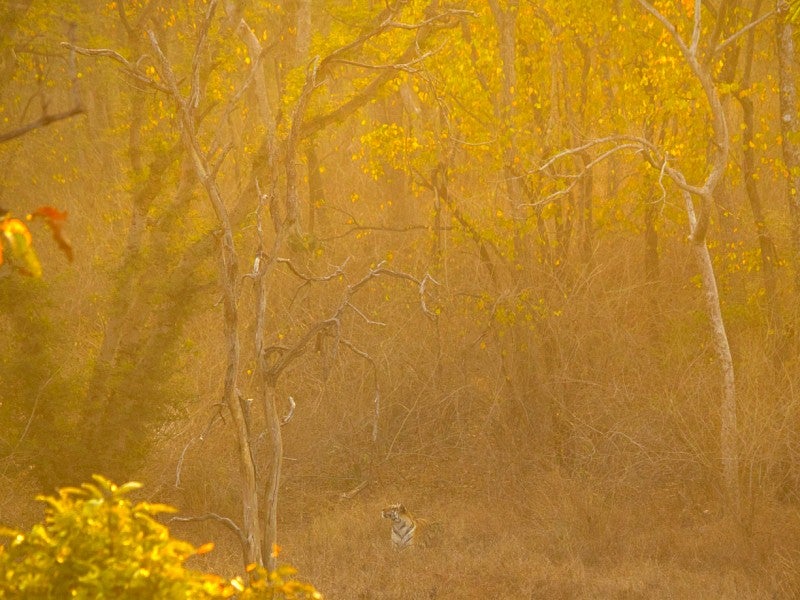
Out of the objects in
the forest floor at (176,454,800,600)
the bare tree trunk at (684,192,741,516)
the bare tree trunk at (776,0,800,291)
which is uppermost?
the bare tree trunk at (776,0,800,291)

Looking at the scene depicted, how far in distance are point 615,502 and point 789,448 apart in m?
1.70

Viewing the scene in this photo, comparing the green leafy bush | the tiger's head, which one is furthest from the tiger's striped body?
the green leafy bush

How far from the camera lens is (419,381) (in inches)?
474

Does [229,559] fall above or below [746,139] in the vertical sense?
below

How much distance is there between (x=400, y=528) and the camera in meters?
9.00

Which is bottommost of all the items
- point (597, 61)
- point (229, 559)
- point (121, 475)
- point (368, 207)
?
point (229, 559)

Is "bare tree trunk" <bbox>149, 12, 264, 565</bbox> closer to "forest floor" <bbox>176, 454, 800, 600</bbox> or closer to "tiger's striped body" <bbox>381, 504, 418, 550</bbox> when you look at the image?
"forest floor" <bbox>176, 454, 800, 600</bbox>

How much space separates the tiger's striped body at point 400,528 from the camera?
894cm

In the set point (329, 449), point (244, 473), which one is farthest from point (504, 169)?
point (244, 473)

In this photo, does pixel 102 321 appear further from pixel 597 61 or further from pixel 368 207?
pixel 597 61

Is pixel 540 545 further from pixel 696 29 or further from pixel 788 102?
pixel 788 102

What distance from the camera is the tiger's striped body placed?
894 centimetres

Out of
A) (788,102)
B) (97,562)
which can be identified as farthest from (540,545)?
(97,562)

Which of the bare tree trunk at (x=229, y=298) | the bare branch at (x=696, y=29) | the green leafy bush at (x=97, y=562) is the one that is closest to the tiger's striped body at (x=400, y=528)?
the bare tree trunk at (x=229, y=298)
